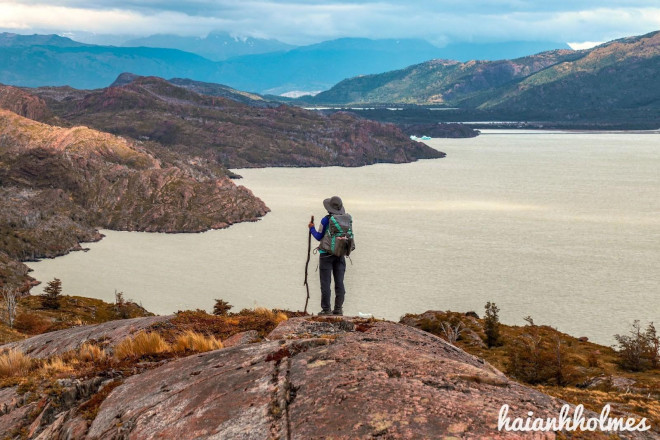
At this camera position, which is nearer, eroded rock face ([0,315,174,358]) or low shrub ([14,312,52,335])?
eroded rock face ([0,315,174,358])

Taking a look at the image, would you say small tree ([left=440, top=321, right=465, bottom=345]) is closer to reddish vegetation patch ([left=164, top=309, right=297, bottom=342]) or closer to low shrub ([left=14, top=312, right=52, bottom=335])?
reddish vegetation patch ([left=164, top=309, right=297, bottom=342])

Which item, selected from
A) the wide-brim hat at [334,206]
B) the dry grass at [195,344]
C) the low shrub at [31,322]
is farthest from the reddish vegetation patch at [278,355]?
the low shrub at [31,322]

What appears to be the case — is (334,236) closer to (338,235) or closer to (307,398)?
(338,235)

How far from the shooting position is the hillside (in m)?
124

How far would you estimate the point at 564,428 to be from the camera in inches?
345

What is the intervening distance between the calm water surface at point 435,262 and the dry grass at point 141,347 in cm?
5321

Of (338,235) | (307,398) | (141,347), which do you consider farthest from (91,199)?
(307,398)

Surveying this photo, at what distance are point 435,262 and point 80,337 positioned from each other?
82.4m

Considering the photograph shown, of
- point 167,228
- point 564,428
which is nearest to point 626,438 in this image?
point 564,428

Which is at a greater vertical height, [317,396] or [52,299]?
[317,396]

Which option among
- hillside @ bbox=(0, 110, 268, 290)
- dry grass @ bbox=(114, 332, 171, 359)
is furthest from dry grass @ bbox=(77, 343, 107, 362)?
hillside @ bbox=(0, 110, 268, 290)

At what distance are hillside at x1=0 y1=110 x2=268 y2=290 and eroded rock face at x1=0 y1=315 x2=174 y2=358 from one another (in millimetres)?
103641

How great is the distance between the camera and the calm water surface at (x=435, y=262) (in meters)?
74.6

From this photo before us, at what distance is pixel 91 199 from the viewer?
15425 centimetres
